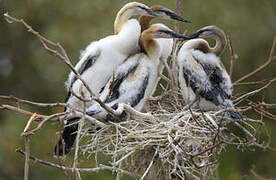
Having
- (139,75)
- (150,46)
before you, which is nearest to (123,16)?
(150,46)

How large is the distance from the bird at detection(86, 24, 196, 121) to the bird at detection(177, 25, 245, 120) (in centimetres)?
13

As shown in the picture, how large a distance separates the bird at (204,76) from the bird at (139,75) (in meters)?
0.13

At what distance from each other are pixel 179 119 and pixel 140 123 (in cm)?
24

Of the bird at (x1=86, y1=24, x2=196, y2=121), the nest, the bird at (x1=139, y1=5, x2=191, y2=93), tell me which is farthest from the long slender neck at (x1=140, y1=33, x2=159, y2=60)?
the nest

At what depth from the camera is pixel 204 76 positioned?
433 cm

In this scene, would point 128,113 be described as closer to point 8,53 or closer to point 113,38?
point 113,38

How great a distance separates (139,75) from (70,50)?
218 inches

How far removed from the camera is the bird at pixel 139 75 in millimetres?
4219

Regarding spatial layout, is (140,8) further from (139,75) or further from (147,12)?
(139,75)

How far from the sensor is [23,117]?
9242 millimetres

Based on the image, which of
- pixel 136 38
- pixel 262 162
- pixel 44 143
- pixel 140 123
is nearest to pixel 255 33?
pixel 262 162

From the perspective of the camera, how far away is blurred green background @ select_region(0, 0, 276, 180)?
8648mm

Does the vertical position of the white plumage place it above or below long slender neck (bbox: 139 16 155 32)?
below

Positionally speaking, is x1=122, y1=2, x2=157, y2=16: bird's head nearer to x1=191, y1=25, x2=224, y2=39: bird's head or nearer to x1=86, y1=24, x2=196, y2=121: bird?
x1=86, y1=24, x2=196, y2=121: bird
